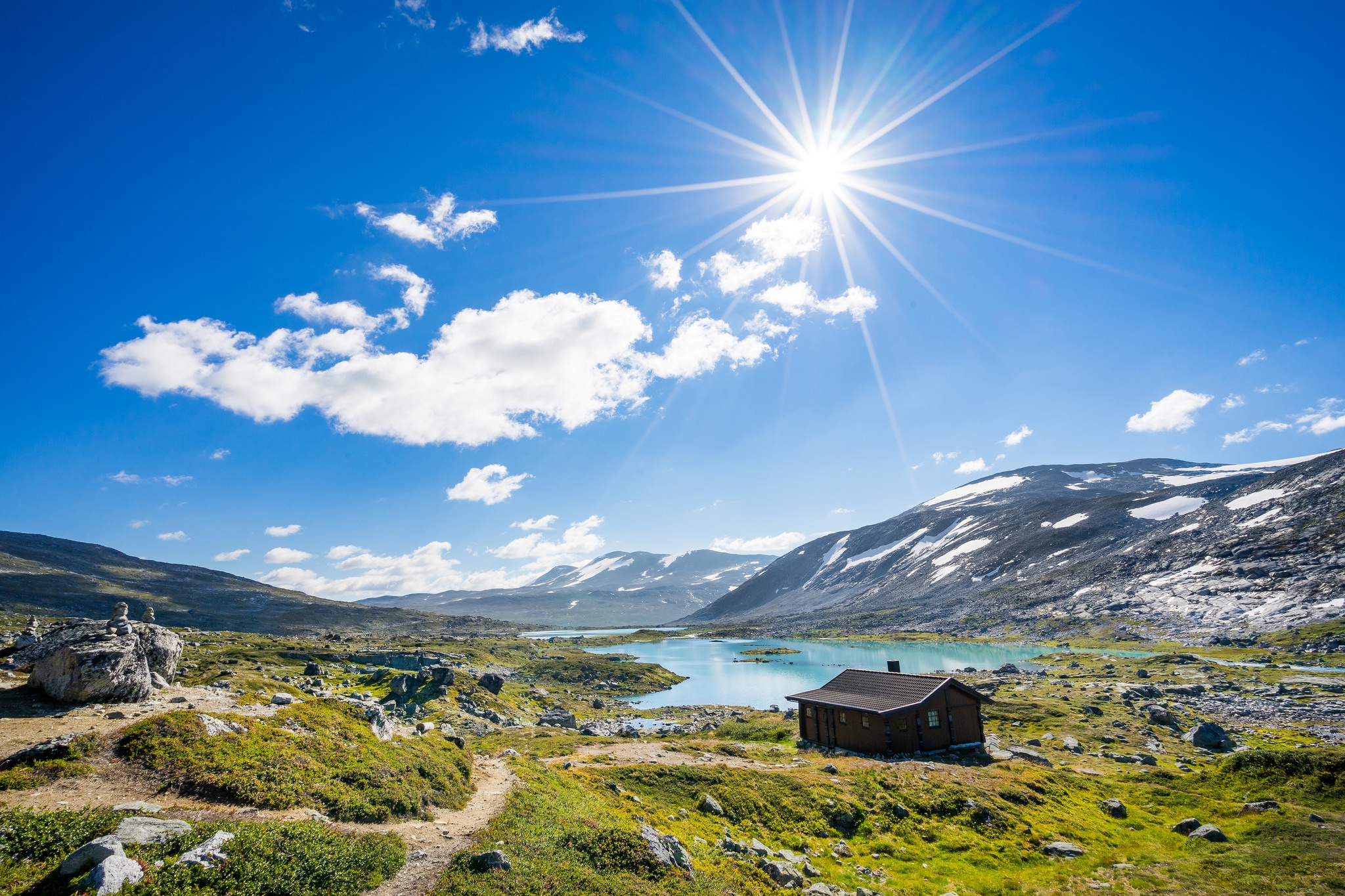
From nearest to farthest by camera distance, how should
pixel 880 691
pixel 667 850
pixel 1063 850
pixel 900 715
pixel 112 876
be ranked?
pixel 112 876, pixel 667 850, pixel 1063 850, pixel 900 715, pixel 880 691

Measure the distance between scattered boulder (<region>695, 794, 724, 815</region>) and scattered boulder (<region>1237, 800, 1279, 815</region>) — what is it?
26217 mm

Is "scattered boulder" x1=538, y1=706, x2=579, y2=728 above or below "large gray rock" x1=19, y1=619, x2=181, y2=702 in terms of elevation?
below

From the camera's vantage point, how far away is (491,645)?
173375mm

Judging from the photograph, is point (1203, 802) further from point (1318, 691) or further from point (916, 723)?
point (1318, 691)

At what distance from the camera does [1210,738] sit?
45.8 metres

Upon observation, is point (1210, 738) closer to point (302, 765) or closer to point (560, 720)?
point (560, 720)

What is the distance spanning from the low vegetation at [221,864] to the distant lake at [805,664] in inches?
2980

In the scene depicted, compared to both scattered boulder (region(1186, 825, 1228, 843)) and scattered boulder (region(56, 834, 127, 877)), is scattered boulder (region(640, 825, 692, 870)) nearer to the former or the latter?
scattered boulder (region(56, 834, 127, 877))

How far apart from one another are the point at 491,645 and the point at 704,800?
160 metres

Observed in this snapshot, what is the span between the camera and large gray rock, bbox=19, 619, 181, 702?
20.2 metres

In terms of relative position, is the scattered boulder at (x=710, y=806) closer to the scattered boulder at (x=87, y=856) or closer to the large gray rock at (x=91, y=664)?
the scattered boulder at (x=87, y=856)

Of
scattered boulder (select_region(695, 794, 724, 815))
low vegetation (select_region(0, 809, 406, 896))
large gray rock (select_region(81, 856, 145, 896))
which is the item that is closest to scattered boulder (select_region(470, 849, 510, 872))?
low vegetation (select_region(0, 809, 406, 896))

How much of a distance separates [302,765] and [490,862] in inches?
316

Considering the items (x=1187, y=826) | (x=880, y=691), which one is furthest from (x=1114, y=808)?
(x=880, y=691)
